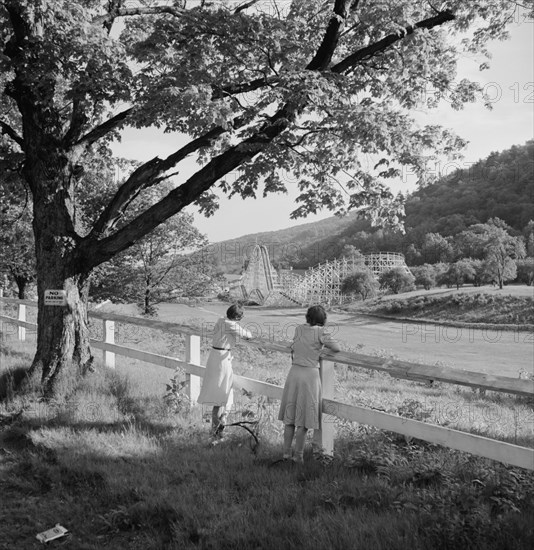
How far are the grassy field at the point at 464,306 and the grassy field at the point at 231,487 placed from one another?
61.4 meters

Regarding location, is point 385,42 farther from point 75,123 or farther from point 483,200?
point 483,200

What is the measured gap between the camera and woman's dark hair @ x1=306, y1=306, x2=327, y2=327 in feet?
16.1

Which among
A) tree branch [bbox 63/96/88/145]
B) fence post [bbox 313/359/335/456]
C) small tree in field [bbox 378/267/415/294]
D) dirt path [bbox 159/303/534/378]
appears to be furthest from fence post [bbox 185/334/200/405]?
small tree in field [bbox 378/267/415/294]

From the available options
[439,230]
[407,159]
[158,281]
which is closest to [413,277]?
[439,230]

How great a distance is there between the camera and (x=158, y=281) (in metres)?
23.0

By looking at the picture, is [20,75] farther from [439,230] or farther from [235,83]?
[439,230]

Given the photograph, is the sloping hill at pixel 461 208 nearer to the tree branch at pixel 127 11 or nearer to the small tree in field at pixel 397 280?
the small tree in field at pixel 397 280

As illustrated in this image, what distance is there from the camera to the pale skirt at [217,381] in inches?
225

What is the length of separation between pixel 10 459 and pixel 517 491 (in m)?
4.49

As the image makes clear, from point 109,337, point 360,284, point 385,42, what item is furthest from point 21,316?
point 360,284

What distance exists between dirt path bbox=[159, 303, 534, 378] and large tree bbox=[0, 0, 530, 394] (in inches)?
461

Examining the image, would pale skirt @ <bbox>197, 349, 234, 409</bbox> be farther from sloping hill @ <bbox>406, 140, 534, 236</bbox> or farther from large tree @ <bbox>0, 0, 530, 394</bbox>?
sloping hill @ <bbox>406, 140, 534, 236</bbox>

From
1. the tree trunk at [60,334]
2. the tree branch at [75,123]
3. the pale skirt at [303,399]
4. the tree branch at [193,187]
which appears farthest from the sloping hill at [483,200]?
the pale skirt at [303,399]

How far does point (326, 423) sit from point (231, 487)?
1.09m
